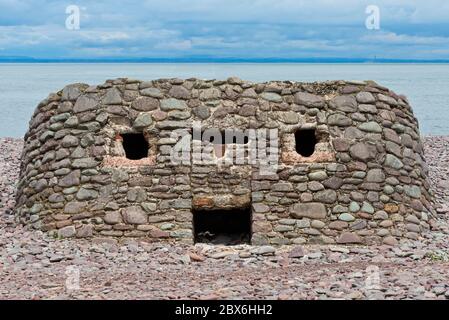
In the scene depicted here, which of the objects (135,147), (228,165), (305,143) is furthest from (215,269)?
(135,147)

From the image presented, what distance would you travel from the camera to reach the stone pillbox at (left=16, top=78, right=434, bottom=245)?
12156 mm

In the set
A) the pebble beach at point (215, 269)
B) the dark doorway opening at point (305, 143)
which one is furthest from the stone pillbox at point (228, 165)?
the pebble beach at point (215, 269)

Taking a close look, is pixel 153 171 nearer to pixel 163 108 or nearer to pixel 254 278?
pixel 163 108

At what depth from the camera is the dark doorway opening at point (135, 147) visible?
13.0 meters

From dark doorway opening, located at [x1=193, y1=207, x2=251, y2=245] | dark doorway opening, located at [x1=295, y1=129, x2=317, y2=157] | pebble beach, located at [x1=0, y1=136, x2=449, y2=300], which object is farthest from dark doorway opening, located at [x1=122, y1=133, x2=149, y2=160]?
dark doorway opening, located at [x1=295, y1=129, x2=317, y2=157]

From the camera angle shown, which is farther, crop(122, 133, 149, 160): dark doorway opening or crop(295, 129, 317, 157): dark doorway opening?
crop(122, 133, 149, 160): dark doorway opening

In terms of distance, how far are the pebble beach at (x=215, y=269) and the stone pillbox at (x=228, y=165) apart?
0.33 meters

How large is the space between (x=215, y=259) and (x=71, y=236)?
2.45 metres

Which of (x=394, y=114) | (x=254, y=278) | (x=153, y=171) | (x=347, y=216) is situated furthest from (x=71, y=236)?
(x=394, y=114)

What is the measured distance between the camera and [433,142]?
2334cm

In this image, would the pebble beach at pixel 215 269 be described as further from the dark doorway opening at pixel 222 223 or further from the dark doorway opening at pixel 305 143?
the dark doorway opening at pixel 305 143

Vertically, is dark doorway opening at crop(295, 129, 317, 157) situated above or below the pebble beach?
above

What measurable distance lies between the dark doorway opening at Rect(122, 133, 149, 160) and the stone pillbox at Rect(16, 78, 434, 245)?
0.31 m

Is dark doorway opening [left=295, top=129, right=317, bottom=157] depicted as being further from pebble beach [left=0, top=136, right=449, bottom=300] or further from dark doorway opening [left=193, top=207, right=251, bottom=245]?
pebble beach [left=0, top=136, right=449, bottom=300]
